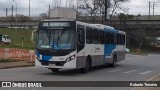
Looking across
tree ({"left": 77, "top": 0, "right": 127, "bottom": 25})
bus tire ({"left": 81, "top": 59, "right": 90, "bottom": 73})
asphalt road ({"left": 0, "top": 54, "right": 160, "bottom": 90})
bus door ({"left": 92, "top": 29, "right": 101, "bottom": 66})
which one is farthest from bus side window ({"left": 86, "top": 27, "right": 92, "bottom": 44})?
tree ({"left": 77, "top": 0, "right": 127, "bottom": 25})

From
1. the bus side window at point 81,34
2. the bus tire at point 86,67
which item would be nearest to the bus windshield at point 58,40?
the bus side window at point 81,34

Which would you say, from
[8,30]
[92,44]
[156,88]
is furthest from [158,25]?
[156,88]

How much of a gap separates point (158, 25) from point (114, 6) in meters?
29.0

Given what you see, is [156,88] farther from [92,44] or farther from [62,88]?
[92,44]

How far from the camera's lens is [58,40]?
884 inches

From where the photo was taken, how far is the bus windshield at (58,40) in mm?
22406

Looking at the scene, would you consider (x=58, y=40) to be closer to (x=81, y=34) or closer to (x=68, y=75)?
(x=81, y=34)

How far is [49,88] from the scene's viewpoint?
15.8 metres

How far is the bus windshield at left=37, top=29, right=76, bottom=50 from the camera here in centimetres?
2241

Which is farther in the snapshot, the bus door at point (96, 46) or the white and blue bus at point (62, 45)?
the bus door at point (96, 46)

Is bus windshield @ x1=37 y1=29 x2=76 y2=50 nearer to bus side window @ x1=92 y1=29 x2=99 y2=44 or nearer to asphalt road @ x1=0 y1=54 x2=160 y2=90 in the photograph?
asphalt road @ x1=0 y1=54 x2=160 y2=90

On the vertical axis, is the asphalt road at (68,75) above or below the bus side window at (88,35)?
below

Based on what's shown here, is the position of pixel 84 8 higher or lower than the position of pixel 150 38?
higher

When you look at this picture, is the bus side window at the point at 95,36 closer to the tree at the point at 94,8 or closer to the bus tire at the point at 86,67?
the bus tire at the point at 86,67
